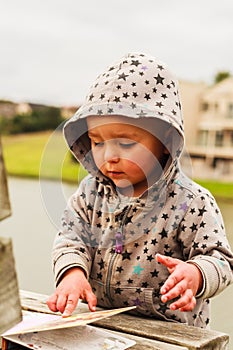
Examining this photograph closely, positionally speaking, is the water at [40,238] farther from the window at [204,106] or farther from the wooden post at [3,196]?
the window at [204,106]

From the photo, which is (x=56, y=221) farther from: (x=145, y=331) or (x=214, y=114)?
(x=214, y=114)

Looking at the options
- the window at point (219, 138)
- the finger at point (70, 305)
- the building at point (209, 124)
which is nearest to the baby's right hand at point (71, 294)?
the finger at point (70, 305)

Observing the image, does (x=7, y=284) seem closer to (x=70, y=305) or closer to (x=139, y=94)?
(x=70, y=305)

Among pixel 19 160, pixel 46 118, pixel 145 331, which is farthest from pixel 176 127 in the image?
pixel 19 160

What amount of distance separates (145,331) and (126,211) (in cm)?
23

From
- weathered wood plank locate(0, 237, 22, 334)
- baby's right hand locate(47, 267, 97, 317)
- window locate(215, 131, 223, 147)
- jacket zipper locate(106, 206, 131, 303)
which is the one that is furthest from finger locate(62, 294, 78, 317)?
window locate(215, 131, 223, 147)

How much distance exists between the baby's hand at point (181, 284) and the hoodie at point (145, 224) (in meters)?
A: 0.06

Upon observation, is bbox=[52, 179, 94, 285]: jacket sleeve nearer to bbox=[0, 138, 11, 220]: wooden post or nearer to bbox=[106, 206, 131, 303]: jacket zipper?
bbox=[106, 206, 131, 303]: jacket zipper

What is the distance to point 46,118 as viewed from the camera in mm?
8781

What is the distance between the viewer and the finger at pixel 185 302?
0.93 m

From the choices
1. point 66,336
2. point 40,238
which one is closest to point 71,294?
point 66,336

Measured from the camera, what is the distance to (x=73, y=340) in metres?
0.90

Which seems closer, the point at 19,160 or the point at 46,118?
the point at 46,118

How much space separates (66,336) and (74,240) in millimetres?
273
